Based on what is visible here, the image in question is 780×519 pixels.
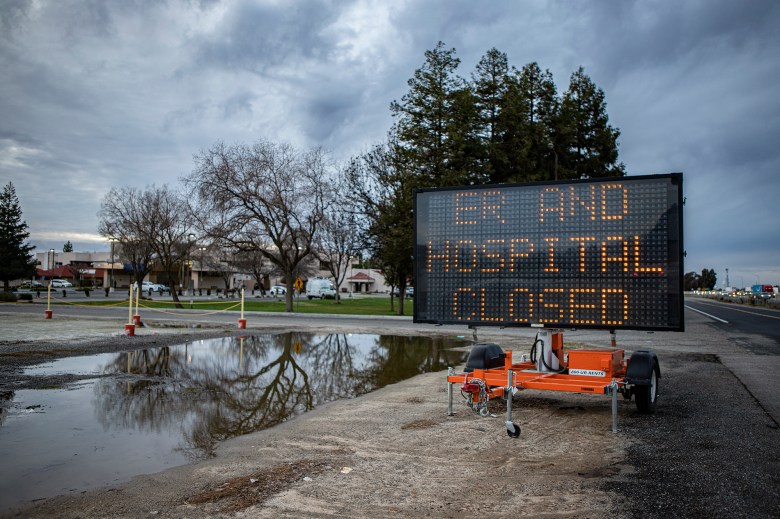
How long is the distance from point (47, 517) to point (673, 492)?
5.34m

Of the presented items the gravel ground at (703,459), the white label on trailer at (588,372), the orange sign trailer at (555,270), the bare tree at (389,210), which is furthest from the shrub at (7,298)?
the gravel ground at (703,459)

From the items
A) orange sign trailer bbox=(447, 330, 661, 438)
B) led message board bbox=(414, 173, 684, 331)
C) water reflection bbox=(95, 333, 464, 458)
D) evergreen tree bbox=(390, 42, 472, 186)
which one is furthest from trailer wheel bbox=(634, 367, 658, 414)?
evergreen tree bbox=(390, 42, 472, 186)

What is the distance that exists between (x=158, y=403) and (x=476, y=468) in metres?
5.90

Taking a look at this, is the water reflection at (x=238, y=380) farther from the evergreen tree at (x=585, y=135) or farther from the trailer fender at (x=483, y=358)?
the evergreen tree at (x=585, y=135)

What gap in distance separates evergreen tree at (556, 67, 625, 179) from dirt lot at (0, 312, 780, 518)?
32.3 metres

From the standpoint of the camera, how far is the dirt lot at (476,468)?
4.84m

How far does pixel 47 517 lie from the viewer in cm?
475

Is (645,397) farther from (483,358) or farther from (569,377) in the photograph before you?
(483,358)

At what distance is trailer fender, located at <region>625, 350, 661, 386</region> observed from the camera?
8180 mm

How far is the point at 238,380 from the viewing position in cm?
1220

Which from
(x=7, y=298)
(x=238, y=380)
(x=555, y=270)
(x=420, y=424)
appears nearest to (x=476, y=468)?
(x=420, y=424)

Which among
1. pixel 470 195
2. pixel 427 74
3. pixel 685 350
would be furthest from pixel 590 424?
pixel 427 74

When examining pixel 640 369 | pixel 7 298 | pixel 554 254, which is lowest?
pixel 7 298

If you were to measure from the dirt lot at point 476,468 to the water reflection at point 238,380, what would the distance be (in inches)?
37.3
